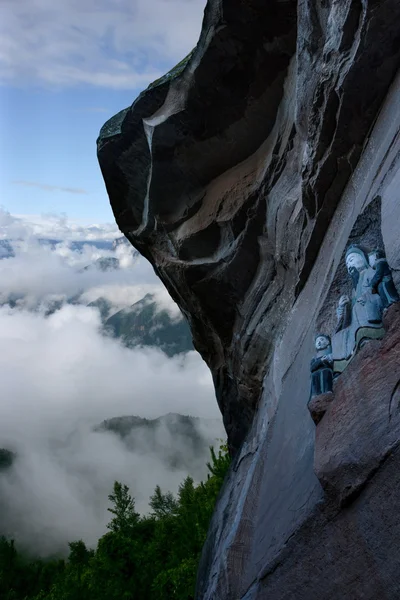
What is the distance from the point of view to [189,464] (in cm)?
10031

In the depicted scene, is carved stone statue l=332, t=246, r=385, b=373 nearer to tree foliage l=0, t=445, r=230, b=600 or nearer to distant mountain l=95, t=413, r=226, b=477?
tree foliage l=0, t=445, r=230, b=600

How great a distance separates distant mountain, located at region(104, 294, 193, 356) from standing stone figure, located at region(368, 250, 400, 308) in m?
117

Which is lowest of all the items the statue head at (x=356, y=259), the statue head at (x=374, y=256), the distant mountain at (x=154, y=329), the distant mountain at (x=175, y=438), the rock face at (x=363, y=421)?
the rock face at (x=363, y=421)

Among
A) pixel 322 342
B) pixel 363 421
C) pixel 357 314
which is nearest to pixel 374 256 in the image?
pixel 357 314

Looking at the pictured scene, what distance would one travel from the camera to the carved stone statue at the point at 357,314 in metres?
3.73

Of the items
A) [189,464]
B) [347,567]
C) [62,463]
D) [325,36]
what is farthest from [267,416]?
[62,463]

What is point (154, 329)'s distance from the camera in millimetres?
130750

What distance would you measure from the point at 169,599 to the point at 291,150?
1386 centimetres

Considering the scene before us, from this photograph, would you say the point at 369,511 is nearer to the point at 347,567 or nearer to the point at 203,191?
the point at 347,567

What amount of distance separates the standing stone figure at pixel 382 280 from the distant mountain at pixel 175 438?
312 feet

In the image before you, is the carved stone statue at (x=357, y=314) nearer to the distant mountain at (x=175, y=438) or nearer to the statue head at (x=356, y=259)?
the statue head at (x=356, y=259)

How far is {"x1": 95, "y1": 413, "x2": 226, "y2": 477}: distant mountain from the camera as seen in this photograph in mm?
102875

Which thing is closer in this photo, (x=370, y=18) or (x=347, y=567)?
(x=347, y=567)

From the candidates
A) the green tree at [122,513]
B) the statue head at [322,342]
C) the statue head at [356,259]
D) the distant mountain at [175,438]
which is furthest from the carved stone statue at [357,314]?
the distant mountain at [175,438]
